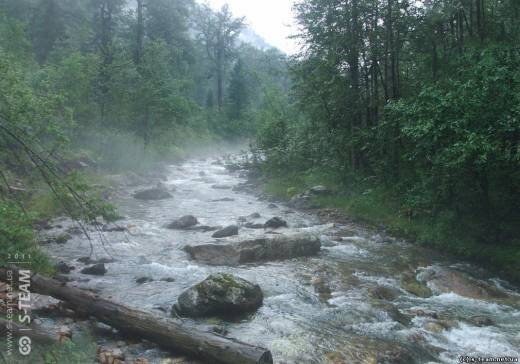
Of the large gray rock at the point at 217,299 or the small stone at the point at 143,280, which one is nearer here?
the large gray rock at the point at 217,299

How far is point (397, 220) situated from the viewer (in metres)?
18.0

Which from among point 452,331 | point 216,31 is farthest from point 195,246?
point 216,31

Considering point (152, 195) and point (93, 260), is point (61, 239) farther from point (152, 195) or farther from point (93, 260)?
point (152, 195)

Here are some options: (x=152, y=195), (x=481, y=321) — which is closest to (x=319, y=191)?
(x=152, y=195)

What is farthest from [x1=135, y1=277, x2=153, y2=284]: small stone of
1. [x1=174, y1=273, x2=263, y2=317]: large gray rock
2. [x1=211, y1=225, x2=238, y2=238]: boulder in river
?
[x1=211, y1=225, x2=238, y2=238]: boulder in river

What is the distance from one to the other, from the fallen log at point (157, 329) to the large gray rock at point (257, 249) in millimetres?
5232

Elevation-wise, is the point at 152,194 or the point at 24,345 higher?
the point at 152,194

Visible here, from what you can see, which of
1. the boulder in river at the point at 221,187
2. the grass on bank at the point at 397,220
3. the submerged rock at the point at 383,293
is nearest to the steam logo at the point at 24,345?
the submerged rock at the point at 383,293

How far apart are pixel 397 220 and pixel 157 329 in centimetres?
1270

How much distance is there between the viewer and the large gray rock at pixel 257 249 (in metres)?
13.4

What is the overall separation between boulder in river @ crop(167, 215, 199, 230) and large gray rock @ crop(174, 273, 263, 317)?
8.34 meters

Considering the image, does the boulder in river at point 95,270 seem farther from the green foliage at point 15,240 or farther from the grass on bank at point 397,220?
the grass on bank at point 397,220

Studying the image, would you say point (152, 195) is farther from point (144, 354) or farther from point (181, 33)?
point (181, 33)

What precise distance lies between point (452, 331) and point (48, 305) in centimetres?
812
